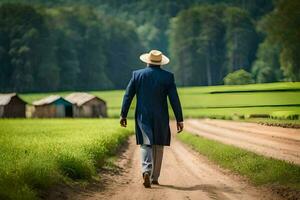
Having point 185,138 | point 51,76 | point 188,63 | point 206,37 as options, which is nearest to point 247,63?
point 206,37

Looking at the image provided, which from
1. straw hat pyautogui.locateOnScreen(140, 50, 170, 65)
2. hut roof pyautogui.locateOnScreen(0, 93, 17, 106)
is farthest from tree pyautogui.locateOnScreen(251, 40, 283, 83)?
hut roof pyautogui.locateOnScreen(0, 93, 17, 106)

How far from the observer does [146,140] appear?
44.1 feet

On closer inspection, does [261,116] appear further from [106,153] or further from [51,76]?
[51,76]

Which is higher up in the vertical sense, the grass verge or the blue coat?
the blue coat

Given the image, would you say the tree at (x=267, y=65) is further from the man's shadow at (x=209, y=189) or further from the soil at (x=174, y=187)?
the man's shadow at (x=209, y=189)

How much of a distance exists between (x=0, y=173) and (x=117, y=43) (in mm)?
46484

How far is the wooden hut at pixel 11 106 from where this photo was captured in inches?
2884

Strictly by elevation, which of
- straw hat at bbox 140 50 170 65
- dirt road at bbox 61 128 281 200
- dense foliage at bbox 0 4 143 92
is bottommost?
dirt road at bbox 61 128 281 200

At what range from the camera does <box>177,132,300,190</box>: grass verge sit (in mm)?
13280

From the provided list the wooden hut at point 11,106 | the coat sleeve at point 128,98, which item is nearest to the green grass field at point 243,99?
the coat sleeve at point 128,98

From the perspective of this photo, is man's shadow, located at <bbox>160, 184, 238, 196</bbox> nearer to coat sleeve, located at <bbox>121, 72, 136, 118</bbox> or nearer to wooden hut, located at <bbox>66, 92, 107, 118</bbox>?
coat sleeve, located at <bbox>121, 72, 136, 118</bbox>

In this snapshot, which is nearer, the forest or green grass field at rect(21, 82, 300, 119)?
green grass field at rect(21, 82, 300, 119)

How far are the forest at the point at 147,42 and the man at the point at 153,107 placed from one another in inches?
86.0

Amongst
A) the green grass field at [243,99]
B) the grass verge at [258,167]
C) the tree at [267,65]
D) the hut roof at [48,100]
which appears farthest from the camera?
the hut roof at [48,100]
